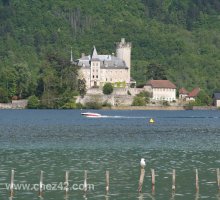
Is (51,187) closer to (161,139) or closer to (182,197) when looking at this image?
(182,197)

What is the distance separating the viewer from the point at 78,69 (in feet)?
648

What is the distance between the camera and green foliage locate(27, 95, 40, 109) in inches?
7249

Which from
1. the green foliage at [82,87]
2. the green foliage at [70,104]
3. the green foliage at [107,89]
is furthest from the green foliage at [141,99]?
the green foliage at [70,104]

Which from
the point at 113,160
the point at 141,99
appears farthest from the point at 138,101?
the point at 113,160

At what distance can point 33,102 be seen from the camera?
185 metres

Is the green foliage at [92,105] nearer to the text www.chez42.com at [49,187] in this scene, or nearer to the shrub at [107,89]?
the shrub at [107,89]

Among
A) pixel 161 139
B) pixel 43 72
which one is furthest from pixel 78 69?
pixel 161 139

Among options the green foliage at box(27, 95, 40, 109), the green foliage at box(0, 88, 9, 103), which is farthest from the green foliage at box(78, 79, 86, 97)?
the green foliage at box(0, 88, 9, 103)

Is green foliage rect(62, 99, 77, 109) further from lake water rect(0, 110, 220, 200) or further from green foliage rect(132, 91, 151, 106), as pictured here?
lake water rect(0, 110, 220, 200)

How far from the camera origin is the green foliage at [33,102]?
18412 cm

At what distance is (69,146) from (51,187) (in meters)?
25.2

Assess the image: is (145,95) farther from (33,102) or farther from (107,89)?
(33,102)

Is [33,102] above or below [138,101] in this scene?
below

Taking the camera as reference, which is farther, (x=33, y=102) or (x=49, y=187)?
(x=33, y=102)
